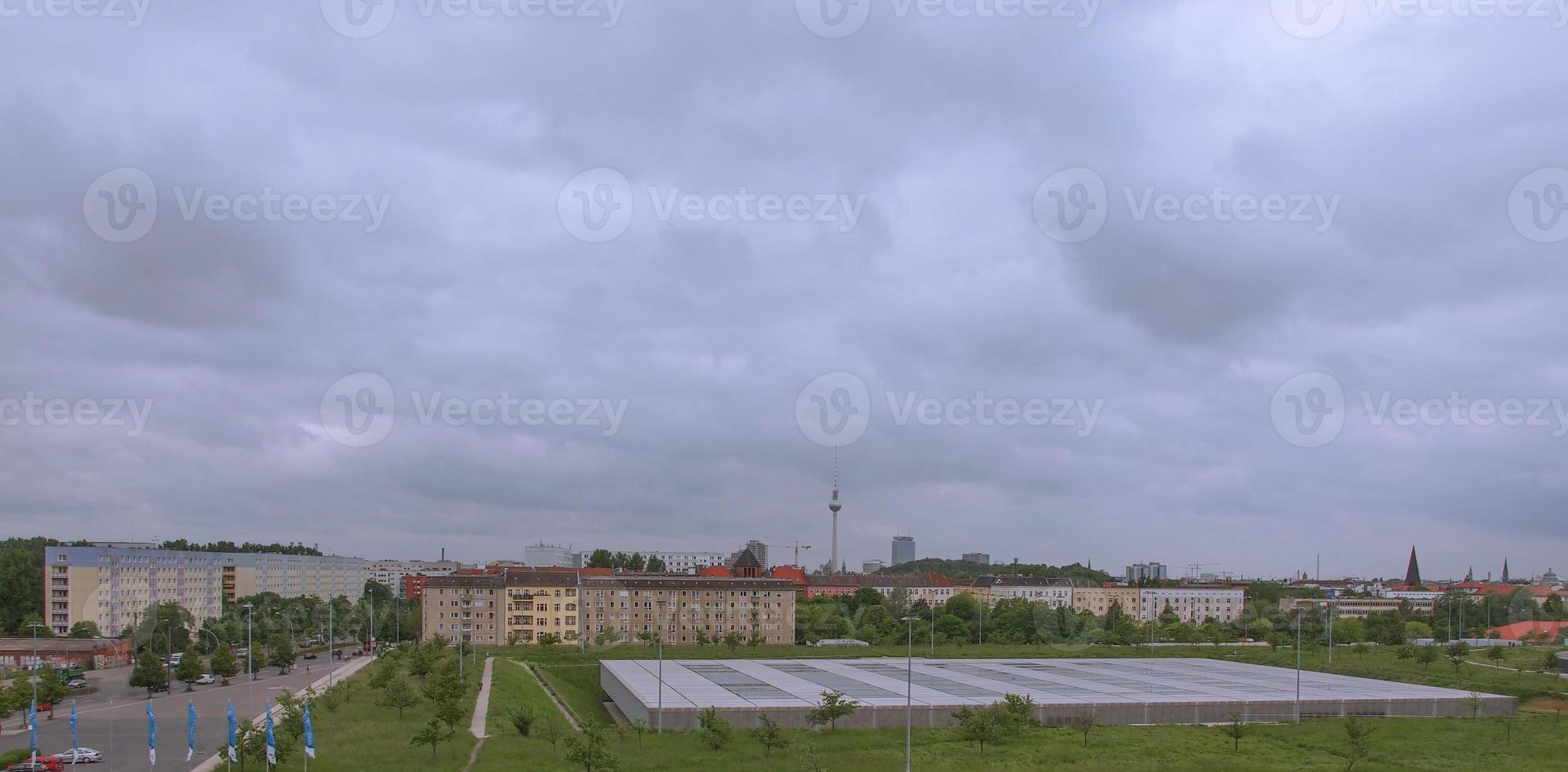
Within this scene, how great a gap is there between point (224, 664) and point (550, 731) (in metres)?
38.4

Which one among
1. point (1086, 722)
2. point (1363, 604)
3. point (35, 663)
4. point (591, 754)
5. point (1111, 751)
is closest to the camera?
point (591, 754)

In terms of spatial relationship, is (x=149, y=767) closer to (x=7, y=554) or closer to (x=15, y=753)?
(x=15, y=753)

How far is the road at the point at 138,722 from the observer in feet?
125

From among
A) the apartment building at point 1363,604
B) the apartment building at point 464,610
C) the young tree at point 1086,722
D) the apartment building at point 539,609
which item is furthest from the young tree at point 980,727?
the apartment building at point 1363,604

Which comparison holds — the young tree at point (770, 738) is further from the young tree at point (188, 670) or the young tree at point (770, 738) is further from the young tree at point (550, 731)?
the young tree at point (188, 670)

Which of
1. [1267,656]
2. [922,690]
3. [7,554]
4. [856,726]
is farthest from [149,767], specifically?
[7,554]

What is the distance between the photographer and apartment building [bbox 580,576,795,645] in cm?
9369

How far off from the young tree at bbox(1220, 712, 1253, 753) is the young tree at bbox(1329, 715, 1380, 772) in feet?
10.2

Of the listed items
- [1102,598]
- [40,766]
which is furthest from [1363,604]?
[40,766]

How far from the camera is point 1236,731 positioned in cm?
4100

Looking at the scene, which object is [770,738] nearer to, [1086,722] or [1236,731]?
[1086,722]

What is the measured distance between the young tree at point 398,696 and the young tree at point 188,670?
21969mm

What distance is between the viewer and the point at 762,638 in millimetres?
91562

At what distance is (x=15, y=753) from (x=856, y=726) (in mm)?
29113
